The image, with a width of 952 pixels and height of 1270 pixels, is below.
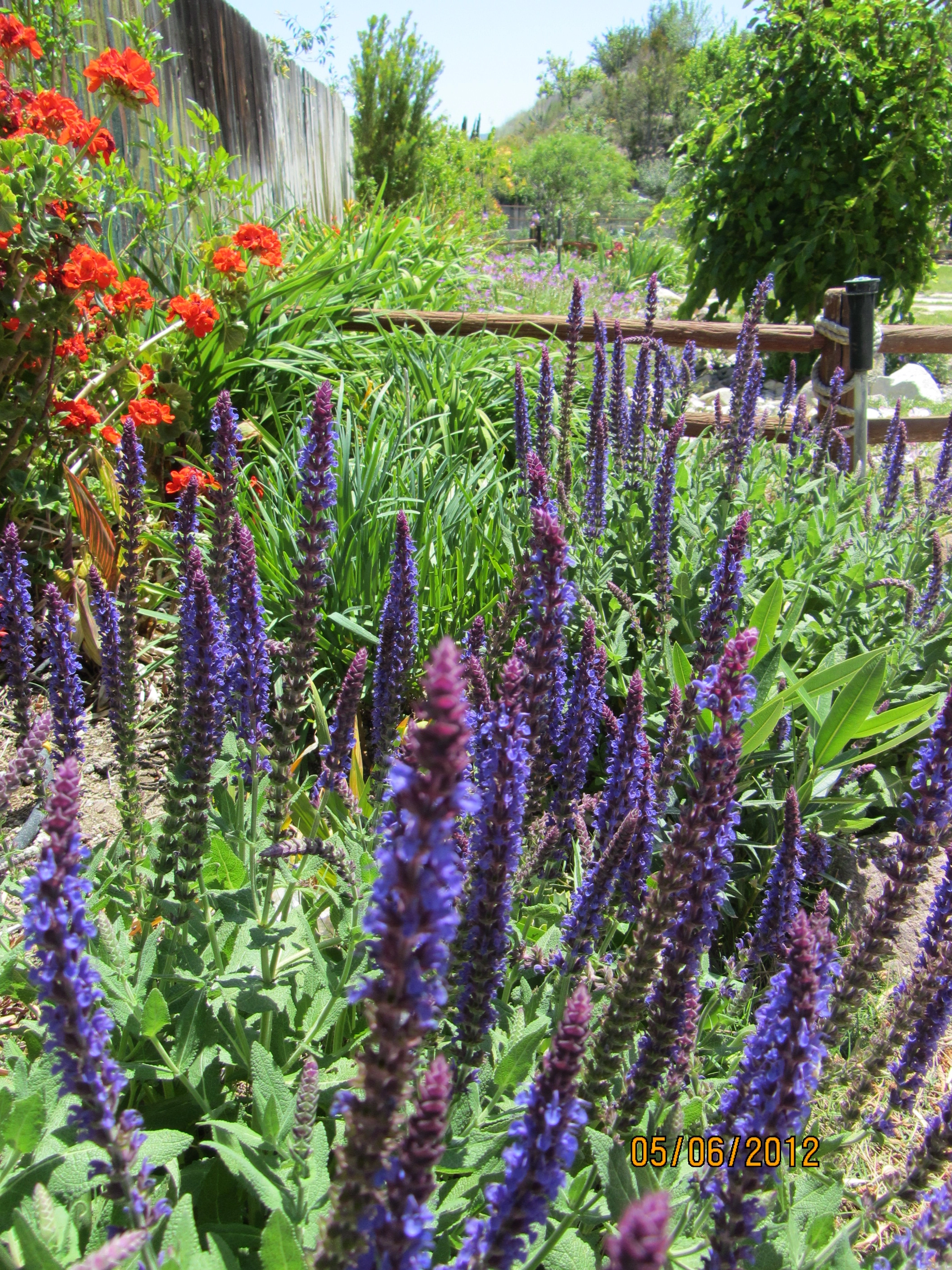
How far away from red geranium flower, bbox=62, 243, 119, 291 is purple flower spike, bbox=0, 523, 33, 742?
2076mm

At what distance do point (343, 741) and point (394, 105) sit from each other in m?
17.4

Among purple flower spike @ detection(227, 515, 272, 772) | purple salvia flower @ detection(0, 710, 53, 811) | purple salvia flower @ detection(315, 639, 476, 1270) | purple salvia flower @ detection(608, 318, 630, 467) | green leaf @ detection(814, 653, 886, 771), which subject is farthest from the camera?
purple salvia flower @ detection(608, 318, 630, 467)

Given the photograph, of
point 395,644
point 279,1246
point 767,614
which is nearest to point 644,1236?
point 279,1246

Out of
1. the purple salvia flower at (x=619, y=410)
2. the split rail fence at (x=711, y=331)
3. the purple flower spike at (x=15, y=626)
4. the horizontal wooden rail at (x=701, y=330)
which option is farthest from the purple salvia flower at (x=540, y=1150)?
the horizontal wooden rail at (x=701, y=330)

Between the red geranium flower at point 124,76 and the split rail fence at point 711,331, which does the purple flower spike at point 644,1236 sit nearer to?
the red geranium flower at point 124,76

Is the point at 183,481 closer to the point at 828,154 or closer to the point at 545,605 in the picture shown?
the point at 545,605

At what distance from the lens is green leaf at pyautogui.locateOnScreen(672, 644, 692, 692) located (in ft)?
10.4

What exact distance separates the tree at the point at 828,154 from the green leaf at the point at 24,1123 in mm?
8253

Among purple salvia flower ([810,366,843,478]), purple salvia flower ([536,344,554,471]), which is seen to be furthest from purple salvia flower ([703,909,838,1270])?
purple salvia flower ([810,366,843,478])

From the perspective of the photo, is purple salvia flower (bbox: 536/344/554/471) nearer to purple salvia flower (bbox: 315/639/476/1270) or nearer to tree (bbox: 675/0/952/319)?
purple salvia flower (bbox: 315/639/476/1270)

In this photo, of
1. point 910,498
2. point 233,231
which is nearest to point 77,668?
point 910,498

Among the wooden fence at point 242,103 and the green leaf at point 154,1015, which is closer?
the green leaf at point 154,1015

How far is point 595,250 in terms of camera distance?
768 inches

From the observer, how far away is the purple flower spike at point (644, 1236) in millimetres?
690
